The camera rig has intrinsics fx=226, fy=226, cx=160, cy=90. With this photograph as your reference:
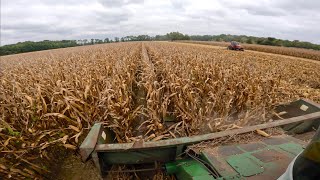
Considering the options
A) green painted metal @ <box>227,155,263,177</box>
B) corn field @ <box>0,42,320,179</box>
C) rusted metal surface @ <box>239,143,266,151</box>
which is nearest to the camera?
green painted metal @ <box>227,155,263,177</box>

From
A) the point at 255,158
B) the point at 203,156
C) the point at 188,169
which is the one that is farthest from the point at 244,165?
the point at 188,169

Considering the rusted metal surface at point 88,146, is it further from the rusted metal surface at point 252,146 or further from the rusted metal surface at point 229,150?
the rusted metal surface at point 252,146

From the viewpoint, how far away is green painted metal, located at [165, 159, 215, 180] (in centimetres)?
216

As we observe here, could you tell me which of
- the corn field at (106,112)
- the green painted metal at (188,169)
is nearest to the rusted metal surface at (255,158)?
the green painted metal at (188,169)

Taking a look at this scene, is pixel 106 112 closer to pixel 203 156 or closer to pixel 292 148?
pixel 203 156

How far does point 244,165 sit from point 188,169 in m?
0.56

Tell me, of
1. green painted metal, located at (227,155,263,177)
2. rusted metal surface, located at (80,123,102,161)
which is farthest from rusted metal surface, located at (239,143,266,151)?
rusted metal surface, located at (80,123,102,161)

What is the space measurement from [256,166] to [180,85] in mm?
2399

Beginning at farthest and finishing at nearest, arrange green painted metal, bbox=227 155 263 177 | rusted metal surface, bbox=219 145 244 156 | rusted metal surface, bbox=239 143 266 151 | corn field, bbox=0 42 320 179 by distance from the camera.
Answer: corn field, bbox=0 42 320 179 < rusted metal surface, bbox=239 143 266 151 < rusted metal surface, bbox=219 145 244 156 < green painted metal, bbox=227 155 263 177

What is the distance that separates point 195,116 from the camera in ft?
12.0

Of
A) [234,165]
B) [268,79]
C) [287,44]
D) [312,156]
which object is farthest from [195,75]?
[287,44]

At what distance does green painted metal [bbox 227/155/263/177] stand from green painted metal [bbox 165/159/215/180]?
28cm

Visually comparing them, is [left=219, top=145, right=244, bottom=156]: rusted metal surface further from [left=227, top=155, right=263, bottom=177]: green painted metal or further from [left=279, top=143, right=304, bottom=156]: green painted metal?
[left=279, top=143, right=304, bottom=156]: green painted metal

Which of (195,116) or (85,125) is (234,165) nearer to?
(195,116)
